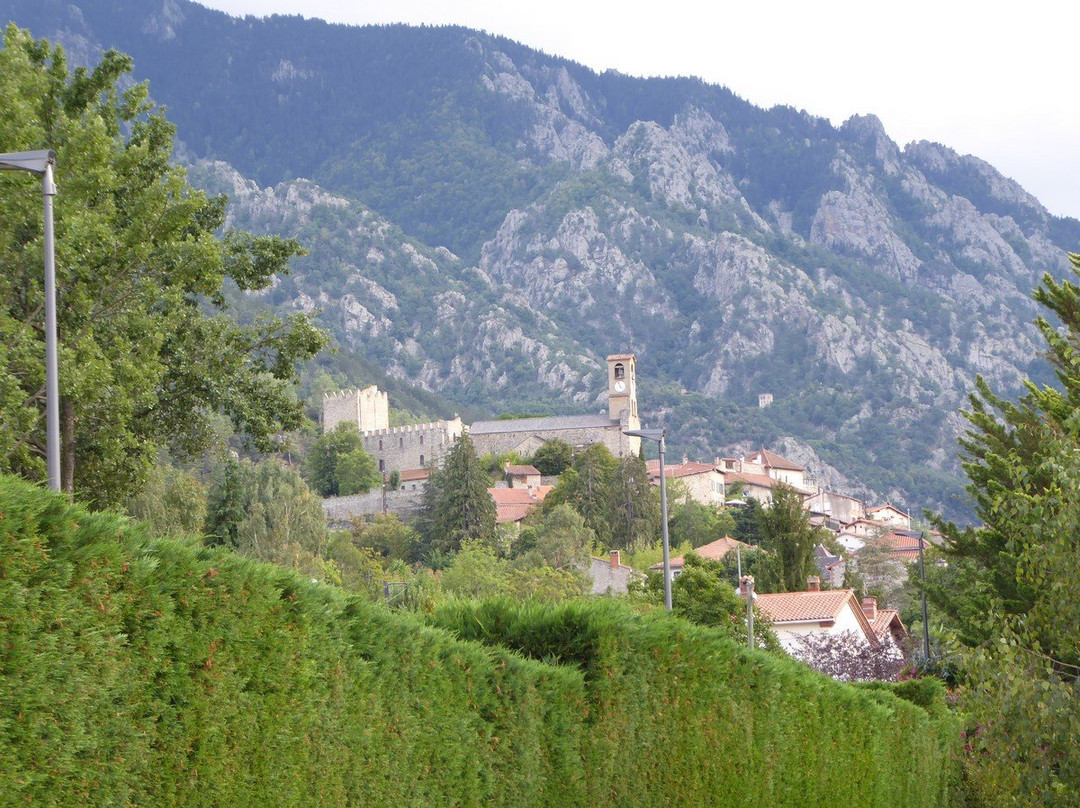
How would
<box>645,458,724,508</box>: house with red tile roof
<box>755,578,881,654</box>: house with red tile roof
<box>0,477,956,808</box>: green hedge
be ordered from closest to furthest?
<box>0,477,956,808</box>: green hedge
<box>755,578,881,654</box>: house with red tile roof
<box>645,458,724,508</box>: house with red tile roof

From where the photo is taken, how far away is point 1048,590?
45.1 ft

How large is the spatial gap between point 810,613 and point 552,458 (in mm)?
88534

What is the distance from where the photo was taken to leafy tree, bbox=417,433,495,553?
107 meters

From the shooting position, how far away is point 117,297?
22.3 meters

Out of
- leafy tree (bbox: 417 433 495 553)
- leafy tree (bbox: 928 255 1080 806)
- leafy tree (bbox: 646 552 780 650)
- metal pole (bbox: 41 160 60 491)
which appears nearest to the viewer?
metal pole (bbox: 41 160 60 491)

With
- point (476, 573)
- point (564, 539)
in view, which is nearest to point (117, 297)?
point (476, 573)

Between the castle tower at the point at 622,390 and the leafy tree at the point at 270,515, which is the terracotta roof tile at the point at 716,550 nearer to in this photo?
the leafy tree at the point at 270,515

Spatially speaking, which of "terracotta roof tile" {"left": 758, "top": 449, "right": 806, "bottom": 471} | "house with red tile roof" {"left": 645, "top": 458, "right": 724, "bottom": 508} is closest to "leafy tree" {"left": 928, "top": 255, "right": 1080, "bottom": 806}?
"house with red tile roof" {"left": 645, "top": 458, "right": 724, "bottom": 508}

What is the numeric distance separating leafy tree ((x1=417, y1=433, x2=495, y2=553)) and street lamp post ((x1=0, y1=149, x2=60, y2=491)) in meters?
93.6

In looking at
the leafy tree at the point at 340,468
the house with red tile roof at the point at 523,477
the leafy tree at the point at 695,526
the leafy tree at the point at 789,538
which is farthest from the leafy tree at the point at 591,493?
the leafy tree at the point at 789,538

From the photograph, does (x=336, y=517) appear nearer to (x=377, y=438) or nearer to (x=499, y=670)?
(x=377, y=438)

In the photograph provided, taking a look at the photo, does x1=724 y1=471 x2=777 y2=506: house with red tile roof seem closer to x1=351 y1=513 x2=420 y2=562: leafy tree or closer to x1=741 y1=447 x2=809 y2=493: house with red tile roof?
x1=741 y1=447 x2=809 y2=493: house with red tile roof

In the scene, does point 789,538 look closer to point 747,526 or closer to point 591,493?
point 591,493

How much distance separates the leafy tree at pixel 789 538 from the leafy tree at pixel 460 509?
41.2 meters
